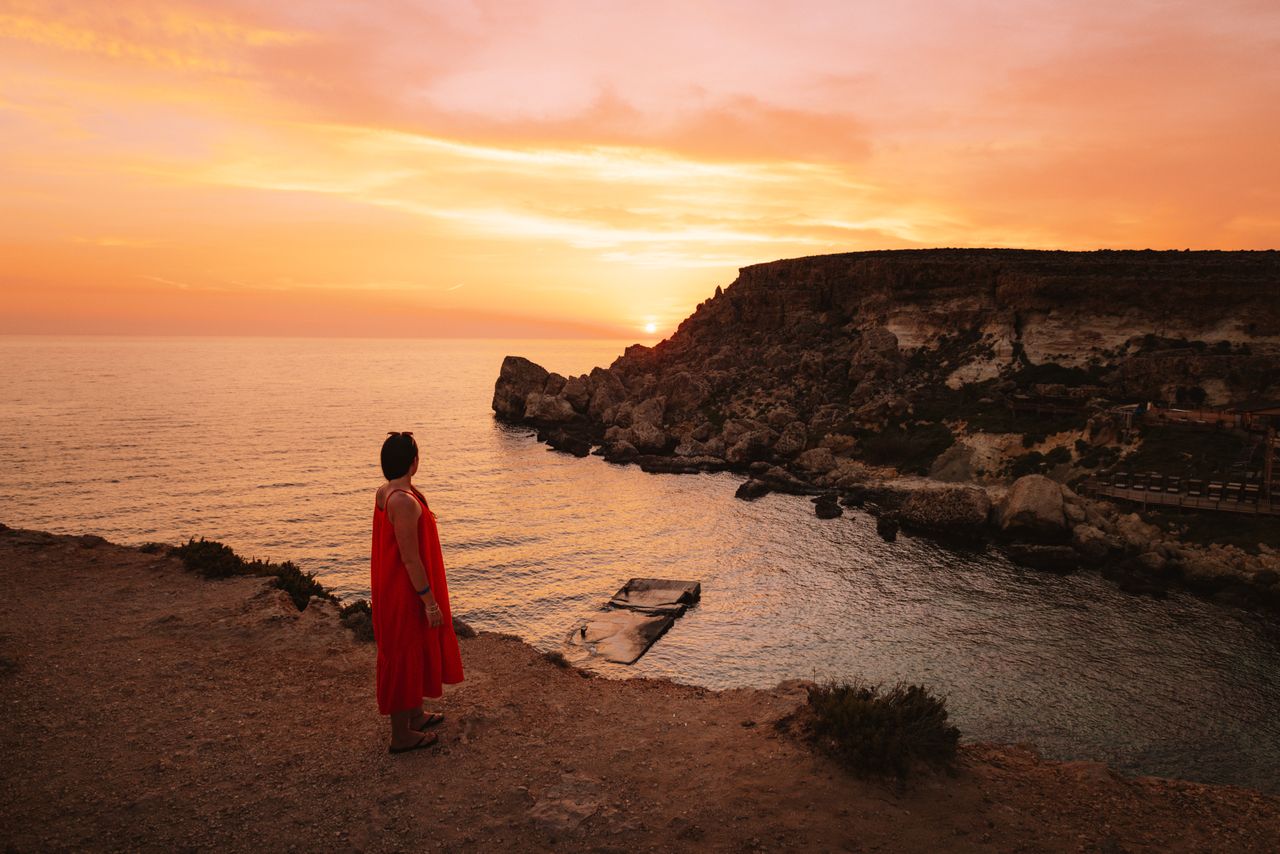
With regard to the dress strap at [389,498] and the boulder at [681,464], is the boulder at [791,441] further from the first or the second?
the dress strap at [389,498]

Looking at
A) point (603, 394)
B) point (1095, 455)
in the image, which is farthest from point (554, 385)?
point (1095, 455)

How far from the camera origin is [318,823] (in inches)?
306

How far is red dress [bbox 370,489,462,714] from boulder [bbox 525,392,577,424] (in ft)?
211

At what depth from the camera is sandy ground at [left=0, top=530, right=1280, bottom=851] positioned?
7824 mm

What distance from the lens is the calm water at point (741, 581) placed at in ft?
60.8

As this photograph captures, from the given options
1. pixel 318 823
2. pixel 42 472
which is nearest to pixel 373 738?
pixel 318 823

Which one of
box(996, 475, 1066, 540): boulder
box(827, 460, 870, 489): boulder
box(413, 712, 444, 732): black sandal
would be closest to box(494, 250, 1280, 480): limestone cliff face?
box(827, 460, 870, 489): boulder

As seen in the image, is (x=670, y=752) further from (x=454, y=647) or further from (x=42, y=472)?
(x=42, y=472)

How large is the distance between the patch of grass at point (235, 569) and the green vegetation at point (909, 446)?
128 ft

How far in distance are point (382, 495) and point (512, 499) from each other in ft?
115

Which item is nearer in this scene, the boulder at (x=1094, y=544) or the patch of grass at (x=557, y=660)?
the patch of grass at (x=557, y=660)

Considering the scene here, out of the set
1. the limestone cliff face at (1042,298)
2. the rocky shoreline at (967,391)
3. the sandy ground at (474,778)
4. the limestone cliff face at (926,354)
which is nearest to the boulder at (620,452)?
the rocky shoreline at (967,391)

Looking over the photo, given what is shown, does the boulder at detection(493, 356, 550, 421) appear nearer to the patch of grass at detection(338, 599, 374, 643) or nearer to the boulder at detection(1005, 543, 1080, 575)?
the boulder at detection(1005, 543, 1080, 575)

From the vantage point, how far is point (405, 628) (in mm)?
8430
